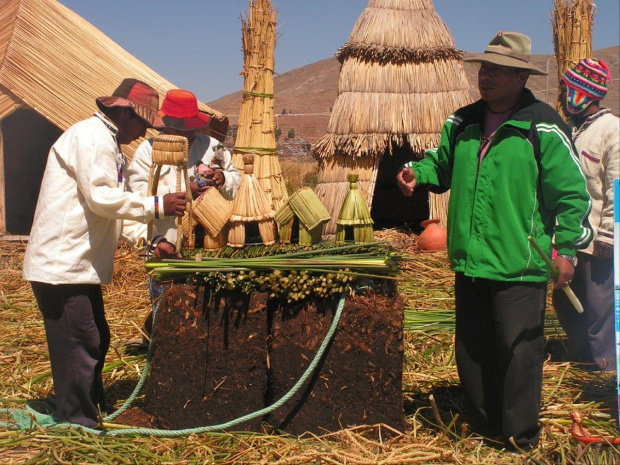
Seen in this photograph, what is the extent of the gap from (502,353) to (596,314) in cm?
162

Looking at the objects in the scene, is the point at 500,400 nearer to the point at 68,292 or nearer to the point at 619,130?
the point at 619,130

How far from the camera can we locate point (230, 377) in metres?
3.53

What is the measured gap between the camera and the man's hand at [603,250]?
4469 millimetres

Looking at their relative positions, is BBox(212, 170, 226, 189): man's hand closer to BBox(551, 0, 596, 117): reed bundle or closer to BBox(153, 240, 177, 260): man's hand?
BBox(153, 240, 177, 260): man's hand

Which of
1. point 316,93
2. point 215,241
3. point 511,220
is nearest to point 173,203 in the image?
point 215,241

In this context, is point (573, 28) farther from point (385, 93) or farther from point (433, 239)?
point (433, 239)

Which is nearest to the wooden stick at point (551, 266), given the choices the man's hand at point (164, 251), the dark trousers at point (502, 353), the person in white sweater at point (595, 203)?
the dark trousers at point (502, 353)

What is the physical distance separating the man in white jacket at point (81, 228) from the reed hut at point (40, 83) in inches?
157

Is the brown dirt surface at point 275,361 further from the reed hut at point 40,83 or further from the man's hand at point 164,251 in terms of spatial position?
the reed hut at point 40,83

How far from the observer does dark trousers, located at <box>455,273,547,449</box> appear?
3268mm

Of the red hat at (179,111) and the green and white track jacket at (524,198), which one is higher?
the red hat at (179,111)

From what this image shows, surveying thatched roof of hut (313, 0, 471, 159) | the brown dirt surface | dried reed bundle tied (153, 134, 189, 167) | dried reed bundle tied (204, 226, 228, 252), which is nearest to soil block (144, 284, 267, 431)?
the brown dirt surface

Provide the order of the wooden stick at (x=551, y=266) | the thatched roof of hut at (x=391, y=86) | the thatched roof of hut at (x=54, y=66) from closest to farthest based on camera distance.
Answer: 1. the wooden stick at (x=551, y=266)
2. the thatched roof of hut at (x=54, y=66)
3. the thatched roof of hut at (x=391, y=86)

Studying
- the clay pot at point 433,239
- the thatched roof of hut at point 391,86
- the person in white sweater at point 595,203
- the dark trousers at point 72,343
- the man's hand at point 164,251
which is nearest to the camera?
the dark trousers at point 72,343
